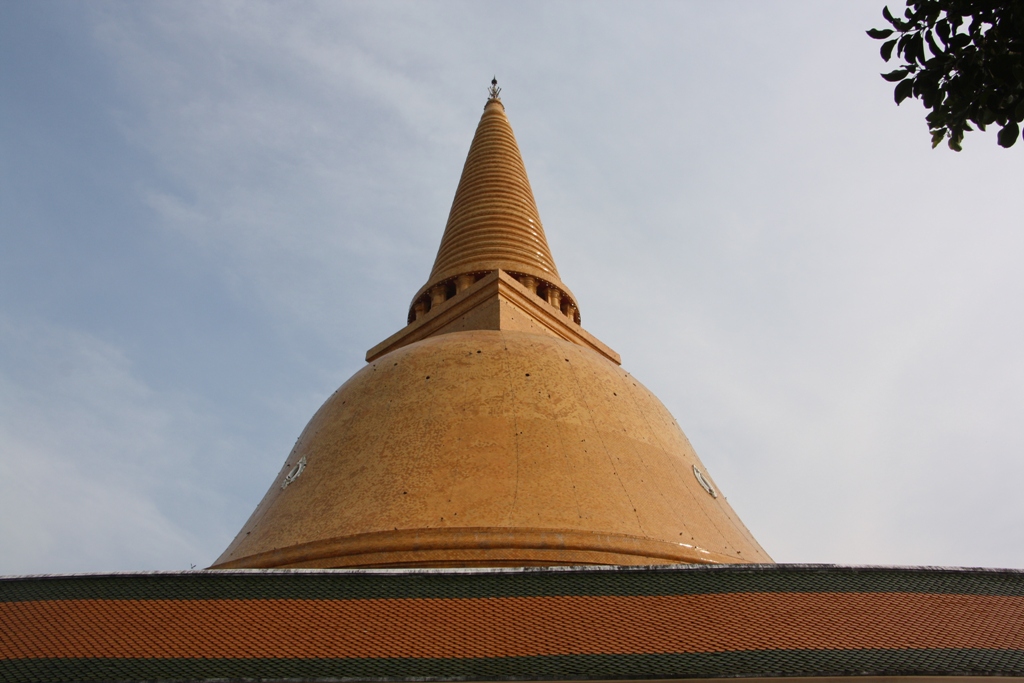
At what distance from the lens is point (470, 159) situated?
1917 centimetres

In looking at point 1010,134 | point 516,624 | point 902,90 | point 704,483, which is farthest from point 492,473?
point 1010,134

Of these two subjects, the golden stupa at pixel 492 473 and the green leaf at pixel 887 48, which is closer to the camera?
the green leaf at pixel 887 48

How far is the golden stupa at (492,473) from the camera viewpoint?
9180 millimetres

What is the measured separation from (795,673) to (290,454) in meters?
7.84

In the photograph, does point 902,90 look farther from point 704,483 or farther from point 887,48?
point 704,483

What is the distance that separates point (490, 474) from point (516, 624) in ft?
8.87

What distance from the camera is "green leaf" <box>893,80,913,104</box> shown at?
156 inches

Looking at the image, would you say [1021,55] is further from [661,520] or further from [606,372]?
[606,372]

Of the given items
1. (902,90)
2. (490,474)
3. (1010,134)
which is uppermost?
(490,474)

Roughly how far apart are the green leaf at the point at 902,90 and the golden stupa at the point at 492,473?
6115mm

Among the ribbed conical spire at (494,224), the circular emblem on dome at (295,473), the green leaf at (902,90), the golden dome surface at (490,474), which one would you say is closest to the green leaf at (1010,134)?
the green leaf at (902,90)

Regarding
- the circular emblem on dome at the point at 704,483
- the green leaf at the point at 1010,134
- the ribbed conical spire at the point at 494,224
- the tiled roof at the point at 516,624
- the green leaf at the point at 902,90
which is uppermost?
the ribbed conical spire at the point at 494,224

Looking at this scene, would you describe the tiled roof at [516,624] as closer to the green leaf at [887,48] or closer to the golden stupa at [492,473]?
the golden stupa at [492,473]

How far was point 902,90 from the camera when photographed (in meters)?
3.96
